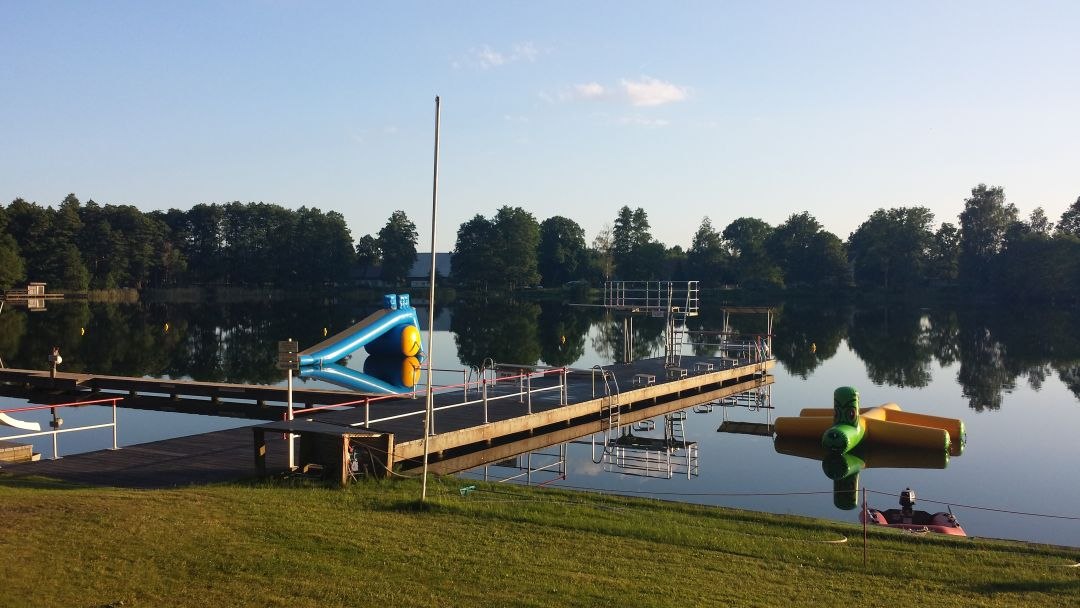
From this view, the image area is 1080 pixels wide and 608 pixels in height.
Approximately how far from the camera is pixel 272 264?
104 meters

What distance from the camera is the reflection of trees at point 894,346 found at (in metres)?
36.4

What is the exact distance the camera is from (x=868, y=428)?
20.7 metres

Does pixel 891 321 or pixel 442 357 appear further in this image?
pixel 891 321

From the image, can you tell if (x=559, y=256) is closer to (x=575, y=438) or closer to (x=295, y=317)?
(x=295, y=317)

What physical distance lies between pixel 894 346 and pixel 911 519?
3726cm

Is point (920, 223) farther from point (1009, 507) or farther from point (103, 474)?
point (103, 474)

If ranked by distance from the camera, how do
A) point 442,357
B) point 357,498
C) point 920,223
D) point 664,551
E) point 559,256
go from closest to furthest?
point 664,551
point 357,498
point 442,357
point 920,223
point 559,256

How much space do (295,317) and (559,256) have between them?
4371 centimetres

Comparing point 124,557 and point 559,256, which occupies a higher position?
point 559,256

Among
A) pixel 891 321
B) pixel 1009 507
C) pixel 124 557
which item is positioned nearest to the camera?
pixel 124 557

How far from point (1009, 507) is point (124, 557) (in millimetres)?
14848

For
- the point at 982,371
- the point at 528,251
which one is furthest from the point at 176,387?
the point at 528,251

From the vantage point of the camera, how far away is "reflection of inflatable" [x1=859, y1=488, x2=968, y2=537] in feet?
43.2

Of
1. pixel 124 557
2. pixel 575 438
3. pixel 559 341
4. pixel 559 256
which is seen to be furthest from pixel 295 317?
pixel 124 557
